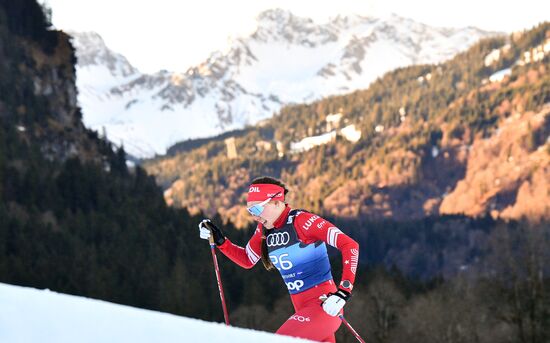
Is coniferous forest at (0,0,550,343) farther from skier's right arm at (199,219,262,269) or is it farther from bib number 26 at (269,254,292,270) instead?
bib number 26 at (269,254,292,270)

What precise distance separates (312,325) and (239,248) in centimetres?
168

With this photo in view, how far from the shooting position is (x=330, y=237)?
6082mm

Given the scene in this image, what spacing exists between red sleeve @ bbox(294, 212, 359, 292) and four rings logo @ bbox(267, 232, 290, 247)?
0.44 ft

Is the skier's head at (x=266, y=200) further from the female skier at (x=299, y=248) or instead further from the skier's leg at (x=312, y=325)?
the skier's leg at (x=312, y=325)

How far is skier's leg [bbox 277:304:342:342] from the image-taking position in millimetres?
5902

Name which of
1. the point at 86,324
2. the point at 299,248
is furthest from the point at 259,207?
the point at 86,324

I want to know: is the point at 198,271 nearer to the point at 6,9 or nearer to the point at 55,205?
the point at 55,205

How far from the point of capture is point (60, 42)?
11794 centimetres

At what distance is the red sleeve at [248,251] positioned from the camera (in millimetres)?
6945

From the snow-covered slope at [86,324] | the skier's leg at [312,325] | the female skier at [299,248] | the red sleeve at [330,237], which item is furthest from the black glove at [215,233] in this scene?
the snow-covered slope at [86,324]

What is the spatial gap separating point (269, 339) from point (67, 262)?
3172 inches

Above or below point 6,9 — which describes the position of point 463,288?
below

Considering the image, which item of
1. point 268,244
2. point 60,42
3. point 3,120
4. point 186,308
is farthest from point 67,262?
point 268,244

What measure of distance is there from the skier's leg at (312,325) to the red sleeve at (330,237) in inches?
16.1
